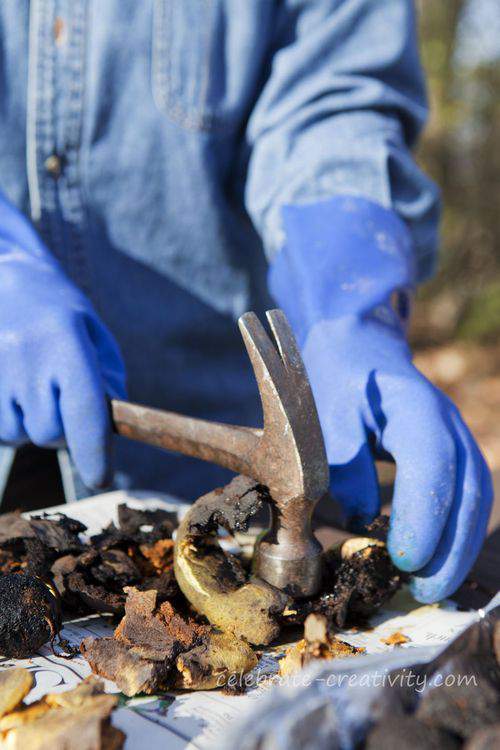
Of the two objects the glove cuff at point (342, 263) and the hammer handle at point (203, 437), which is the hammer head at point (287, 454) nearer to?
the hammer handle at point (203, 437)

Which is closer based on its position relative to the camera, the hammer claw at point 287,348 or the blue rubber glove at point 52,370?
the hammer claw at point 287,348

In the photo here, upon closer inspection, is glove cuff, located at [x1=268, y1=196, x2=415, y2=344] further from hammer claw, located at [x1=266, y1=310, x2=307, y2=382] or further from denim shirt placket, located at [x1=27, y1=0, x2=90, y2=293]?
denim shirt placket, located at [x1=27, y1=0, x2=90, y2=293]

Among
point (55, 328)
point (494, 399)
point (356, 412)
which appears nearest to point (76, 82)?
point (55, 328)

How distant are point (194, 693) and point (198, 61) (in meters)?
1.99

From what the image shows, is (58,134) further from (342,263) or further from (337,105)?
(342,263)

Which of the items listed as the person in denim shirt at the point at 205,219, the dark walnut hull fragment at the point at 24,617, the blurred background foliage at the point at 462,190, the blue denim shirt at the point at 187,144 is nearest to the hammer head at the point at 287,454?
the person in denim shirt at the point at 205,219

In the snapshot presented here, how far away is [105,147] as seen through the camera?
7.63 ft

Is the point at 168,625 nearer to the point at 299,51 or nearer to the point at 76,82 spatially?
the point at 76,82

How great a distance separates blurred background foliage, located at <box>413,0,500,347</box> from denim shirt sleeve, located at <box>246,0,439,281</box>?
6.17 meters

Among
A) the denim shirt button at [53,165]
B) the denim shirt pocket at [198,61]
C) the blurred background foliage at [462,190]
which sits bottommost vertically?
the blurred background foliage at [462,190]

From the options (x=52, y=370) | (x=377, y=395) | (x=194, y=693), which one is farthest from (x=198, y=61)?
(x=194, y=693)

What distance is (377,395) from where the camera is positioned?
5.59 ft

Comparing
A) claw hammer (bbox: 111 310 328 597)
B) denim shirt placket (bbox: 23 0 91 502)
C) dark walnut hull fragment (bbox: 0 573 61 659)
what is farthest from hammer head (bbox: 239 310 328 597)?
denim shirt placket (bbox: 23 0 91 502)

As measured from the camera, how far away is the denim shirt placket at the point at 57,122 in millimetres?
2193
